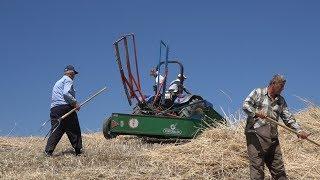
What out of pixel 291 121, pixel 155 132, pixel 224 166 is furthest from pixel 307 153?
pixel 155 132

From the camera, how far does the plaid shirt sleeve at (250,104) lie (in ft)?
26.1

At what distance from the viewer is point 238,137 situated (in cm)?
1086

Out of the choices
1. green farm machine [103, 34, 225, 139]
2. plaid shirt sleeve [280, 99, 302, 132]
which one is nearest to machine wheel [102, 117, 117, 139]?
green farm machine [103, 34, 225, 139]

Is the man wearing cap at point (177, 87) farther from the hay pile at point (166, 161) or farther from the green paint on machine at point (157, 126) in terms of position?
the hay pile at point (166, 161)

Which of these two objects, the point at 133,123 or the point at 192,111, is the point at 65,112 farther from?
the point at 192,111

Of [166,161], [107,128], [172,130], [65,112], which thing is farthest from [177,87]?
[166,161]

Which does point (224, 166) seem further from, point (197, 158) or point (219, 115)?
point (219, 115)

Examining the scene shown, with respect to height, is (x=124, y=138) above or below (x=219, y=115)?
below

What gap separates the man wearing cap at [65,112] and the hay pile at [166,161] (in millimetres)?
257

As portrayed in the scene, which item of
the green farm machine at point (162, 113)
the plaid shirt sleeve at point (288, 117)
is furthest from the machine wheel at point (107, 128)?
the plaid shirt sleeve at point (288, 117)

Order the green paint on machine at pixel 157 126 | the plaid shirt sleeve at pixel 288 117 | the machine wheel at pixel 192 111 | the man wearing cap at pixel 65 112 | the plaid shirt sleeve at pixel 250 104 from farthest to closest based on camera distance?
the machine wheel at pixel 192 111 < the green paint on machine at pixel 157 126 < the man wearing cap at pixel 65 112 < the plaid shirt sleeve at pixel 288 117 < the plaid shirt sleeve at pixel 250 104

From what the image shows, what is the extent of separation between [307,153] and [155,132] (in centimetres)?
361

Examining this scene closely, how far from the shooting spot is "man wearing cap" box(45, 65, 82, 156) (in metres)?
10.6

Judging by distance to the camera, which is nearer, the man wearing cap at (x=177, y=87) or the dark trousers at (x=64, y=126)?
the dark trousers at (x=64, y=126)
